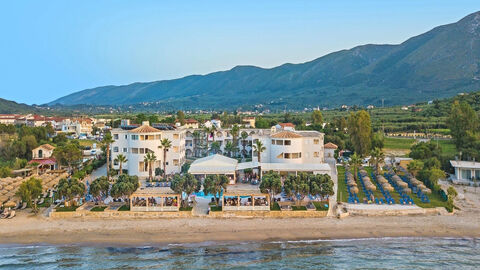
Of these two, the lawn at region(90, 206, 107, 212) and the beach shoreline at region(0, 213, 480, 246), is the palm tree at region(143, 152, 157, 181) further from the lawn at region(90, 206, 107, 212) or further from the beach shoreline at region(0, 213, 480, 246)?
the beach shoreline at region(0, 213, 480, 246)

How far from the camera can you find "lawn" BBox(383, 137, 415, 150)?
71125mm

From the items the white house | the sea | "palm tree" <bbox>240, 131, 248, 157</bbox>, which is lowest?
the sea

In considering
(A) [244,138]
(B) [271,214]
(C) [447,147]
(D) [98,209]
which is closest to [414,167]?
(B) [271,214]

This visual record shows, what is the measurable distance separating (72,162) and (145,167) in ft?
30.5

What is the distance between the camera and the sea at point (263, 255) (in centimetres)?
2300

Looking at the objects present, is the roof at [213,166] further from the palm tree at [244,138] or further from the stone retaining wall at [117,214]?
the palm tree at [244,138]

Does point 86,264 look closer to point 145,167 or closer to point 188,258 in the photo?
point 188,258

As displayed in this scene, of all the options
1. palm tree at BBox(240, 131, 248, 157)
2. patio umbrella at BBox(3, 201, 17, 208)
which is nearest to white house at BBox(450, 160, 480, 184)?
palm tree at BBox(240, 131, 248, 157)

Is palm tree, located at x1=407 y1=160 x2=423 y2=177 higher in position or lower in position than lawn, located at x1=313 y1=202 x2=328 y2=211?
higher

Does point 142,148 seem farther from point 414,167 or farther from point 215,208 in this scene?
point 414,167

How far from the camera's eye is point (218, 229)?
27969 millimetres

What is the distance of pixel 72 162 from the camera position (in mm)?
47812

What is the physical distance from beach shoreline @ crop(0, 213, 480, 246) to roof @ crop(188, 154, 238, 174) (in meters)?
11.3

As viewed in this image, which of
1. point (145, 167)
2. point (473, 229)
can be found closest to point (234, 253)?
point (473, 229)
